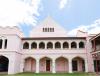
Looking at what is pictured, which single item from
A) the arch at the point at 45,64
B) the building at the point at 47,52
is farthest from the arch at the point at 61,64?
the arch at the point at 45,64

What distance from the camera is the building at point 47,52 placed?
28.0 metres

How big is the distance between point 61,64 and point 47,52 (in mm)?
4011

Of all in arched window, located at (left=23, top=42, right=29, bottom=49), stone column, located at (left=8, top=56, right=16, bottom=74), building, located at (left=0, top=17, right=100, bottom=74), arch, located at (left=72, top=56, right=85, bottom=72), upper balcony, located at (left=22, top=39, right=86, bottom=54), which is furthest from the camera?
arched window, located at (left=23, top=42, right=29, bottom=49)

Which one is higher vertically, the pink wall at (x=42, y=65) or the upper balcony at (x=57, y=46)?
the upper balcony at (x=57, y=46)

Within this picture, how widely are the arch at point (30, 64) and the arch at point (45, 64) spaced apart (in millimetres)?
1427

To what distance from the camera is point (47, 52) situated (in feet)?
102

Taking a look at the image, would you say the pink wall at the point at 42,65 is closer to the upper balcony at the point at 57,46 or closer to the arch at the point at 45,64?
the arch at the point at 45,64

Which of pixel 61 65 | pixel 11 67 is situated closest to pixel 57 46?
pixel 61 65

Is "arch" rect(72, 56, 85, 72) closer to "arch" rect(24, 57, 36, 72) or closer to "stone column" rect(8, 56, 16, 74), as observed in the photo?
"arch" rect(24, 57, 36, 72)

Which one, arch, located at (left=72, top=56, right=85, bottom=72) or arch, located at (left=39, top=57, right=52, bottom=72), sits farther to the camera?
arch, located at (left=39, top=57, right=52, bottom=72)

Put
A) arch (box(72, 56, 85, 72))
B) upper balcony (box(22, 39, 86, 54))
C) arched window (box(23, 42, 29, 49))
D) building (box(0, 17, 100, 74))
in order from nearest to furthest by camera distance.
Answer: building (box(0, 17, 100, 74)) → upper balcony (box(22, 39, 86, 54)) → arch (box(72, 56, 85, 72)) → arched window (box(23, 42, 29, 49))

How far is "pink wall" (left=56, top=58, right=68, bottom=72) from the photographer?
3219cm

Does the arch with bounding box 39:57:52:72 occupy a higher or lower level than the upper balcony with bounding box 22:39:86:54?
lower

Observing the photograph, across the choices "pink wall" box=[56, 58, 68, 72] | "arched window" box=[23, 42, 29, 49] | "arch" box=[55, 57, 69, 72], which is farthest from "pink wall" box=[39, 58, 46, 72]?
"arched window" box=[23, 42, 29, 49]
